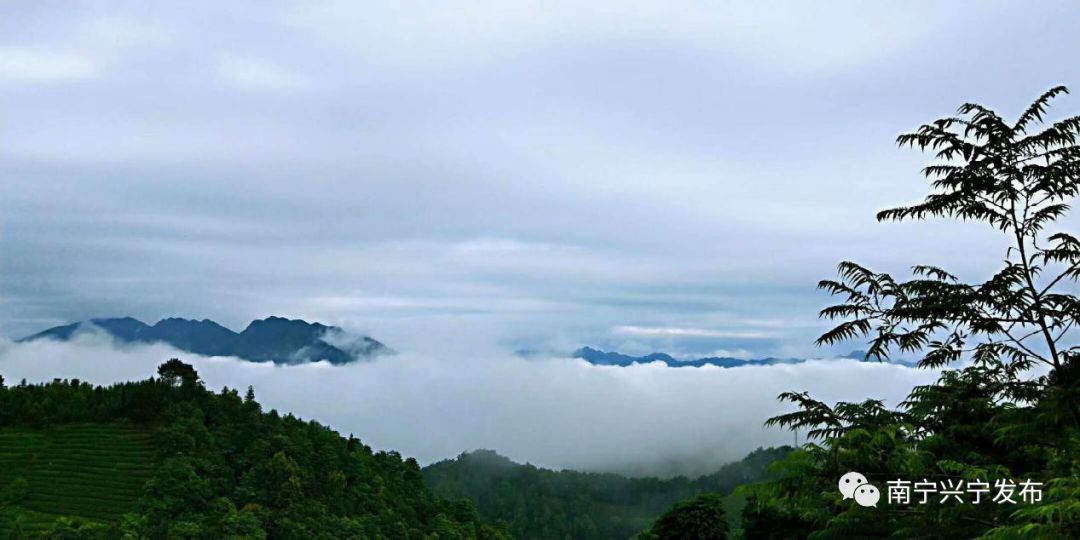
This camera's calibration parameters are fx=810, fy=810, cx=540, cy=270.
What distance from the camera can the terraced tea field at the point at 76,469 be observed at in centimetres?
8306

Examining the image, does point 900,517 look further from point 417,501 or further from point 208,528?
point 417,501

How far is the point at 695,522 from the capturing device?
61.2m

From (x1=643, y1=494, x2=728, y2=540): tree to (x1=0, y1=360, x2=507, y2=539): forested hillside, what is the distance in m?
39.7

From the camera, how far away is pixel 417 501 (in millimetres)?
119312

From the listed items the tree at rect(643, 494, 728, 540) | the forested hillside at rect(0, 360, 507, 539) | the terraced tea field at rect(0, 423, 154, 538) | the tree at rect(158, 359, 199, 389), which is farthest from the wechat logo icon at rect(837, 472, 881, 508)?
the tree at rect(158, 359, 199, 389)

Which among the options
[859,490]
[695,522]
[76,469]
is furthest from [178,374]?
[859,490]

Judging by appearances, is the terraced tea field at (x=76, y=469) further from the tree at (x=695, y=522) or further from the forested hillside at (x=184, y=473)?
the tree at (x=695, y=522)

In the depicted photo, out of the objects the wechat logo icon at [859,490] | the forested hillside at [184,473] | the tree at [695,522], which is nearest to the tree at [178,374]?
the forested hillside at [184,473]

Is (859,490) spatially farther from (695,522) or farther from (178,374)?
(178,374)

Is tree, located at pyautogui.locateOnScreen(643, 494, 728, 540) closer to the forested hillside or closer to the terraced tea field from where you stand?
the forested hillside

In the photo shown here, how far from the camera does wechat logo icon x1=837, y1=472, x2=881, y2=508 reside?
11.4m

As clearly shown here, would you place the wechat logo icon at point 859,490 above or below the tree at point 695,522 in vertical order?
above

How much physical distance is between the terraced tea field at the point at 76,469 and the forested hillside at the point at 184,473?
13 cm

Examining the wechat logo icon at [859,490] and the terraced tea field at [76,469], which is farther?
the terraced tea field at [76,469]
